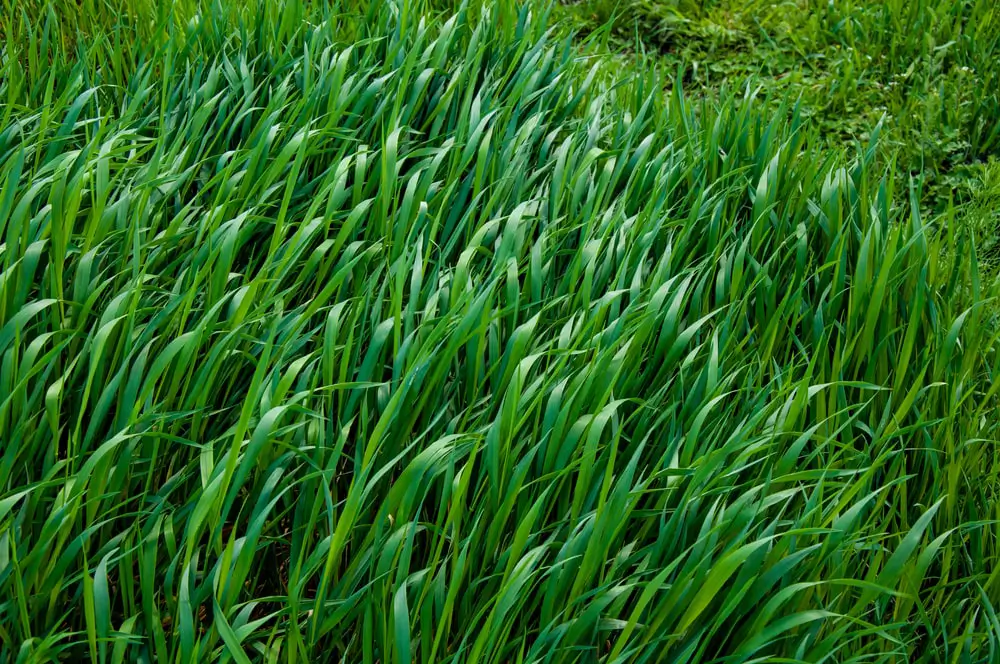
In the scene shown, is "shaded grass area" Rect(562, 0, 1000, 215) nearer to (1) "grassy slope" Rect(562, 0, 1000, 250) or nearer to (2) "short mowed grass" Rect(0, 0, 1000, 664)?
(1) "grassy slope" Rect(562, 0, 1000, 250)

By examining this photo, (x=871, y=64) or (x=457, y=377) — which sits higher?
(x=871, y=64)

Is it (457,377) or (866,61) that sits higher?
(866,61)

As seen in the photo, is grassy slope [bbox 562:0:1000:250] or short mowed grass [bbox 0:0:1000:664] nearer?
short mowed grass [bbox 0:0:1000:664]

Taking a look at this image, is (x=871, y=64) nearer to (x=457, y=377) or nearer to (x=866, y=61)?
(x=866, y=61)

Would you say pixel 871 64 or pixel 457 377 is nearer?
pixel 457 377

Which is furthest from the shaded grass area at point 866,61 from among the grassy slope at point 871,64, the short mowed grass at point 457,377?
the short mowed grass at point 457,377

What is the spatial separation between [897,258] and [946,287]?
10.4 inches

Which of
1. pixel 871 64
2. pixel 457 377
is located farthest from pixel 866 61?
pixel 457 377

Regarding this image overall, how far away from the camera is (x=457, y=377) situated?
1.81 meters

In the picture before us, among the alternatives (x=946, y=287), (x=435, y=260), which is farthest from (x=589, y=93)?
(x=946, y=287)

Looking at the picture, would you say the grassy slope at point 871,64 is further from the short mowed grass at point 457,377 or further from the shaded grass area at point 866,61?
the short mowed grass at point 457,377

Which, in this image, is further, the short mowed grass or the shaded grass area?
the shaded grass area

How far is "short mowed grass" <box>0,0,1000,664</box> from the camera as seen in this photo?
1438mm

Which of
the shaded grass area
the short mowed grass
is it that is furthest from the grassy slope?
the short mowed grass
